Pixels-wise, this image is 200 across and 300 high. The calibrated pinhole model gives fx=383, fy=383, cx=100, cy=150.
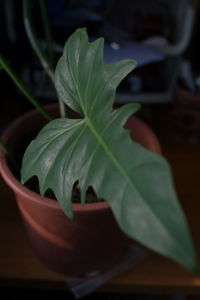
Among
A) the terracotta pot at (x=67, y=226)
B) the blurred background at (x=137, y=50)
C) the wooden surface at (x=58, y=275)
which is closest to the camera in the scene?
the terracotta pot at (x=67, y=226)

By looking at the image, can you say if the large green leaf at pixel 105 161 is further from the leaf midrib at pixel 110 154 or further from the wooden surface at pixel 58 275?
the wooden surface at pixel 58 275

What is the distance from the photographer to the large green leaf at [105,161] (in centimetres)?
24

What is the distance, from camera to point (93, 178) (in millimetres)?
293

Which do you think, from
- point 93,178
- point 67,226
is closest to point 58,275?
→ point 67,226

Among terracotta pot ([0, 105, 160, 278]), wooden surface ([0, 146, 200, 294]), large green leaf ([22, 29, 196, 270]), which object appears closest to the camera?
large green leaf ([22, 29, 196, 270])

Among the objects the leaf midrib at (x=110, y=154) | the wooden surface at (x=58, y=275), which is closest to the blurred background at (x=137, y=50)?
the wooden surface at (x=58, y=275)

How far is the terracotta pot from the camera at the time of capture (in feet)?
1.41

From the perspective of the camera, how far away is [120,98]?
2.44ft

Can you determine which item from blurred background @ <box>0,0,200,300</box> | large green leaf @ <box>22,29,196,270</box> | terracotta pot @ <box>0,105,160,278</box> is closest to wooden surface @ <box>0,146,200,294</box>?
terracotta pot @ <box>0,105,160,278</box>

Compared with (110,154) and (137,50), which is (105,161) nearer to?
(110,154)

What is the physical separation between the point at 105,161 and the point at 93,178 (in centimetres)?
2

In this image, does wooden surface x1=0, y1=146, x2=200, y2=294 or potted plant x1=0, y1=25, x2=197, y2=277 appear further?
wooden surface x1=0, y1=146, x2=200, y2=294

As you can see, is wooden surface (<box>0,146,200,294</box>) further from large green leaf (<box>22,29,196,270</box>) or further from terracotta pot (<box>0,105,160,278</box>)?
large green leaf (<box>22,29,196,270</box>)

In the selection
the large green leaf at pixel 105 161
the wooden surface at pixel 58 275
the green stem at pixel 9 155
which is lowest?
the wooden surface at pixel 58 275
